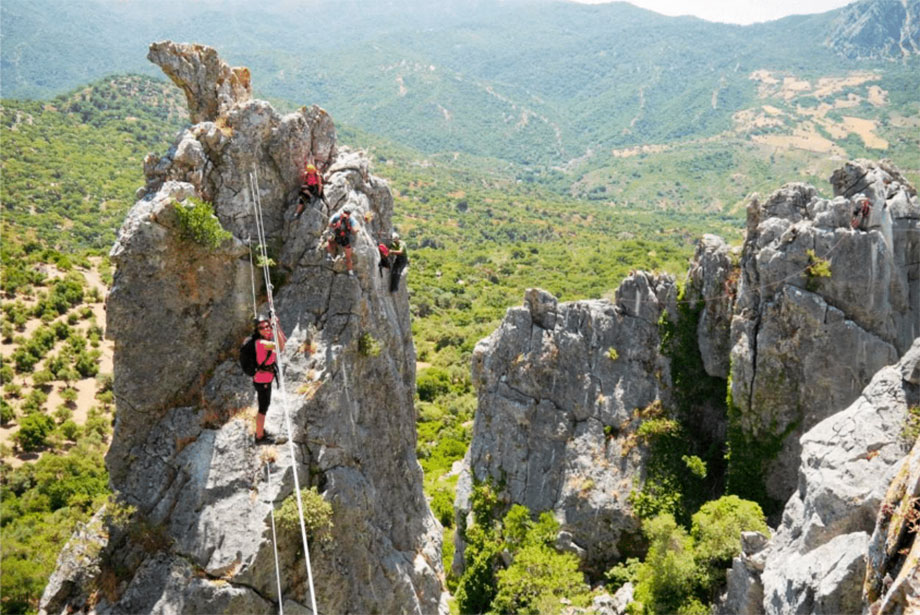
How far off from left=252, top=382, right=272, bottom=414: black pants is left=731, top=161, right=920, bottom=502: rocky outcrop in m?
20.5

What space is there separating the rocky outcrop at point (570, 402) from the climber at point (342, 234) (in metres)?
15.7

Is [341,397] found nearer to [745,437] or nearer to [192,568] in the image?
[192,568]

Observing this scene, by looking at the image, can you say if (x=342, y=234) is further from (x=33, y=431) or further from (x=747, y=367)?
(x=33, y=431)

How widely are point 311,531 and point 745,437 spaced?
19.9 metres

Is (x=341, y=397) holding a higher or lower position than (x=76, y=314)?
higher

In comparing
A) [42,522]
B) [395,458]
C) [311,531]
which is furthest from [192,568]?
[42,522]

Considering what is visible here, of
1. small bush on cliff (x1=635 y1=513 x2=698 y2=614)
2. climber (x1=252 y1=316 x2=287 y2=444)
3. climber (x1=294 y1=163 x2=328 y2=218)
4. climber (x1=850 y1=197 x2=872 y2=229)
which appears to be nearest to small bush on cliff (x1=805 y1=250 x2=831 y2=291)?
climber (x1=850 y1=197 x2=872 y2=229)

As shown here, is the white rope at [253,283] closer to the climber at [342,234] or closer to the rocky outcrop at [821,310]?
the climber at [342,234]

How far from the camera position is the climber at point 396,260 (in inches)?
736

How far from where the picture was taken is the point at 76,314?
48531 mm

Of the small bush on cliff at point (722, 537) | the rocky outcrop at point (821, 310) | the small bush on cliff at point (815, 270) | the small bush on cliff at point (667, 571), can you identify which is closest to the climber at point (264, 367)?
the small bush on cliff at point (667, 571)

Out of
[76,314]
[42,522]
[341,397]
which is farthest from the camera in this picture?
[76,314]

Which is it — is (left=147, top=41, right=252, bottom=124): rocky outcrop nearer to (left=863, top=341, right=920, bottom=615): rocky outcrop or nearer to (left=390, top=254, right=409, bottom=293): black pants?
(left=390, top=254, right=409, bottom=293): black pants

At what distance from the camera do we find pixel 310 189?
53.1 ft
